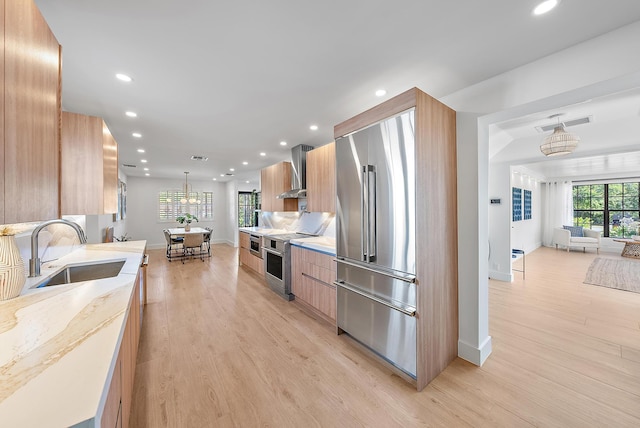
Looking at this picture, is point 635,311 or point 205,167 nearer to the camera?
point 635,311

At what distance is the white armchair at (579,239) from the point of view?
7055 mm

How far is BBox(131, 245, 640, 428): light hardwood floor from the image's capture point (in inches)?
63.2

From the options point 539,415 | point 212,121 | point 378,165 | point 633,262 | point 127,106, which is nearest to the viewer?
point 539,415

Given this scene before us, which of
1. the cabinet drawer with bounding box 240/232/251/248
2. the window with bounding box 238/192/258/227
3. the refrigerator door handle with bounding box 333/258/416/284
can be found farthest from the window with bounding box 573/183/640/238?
the window with bounding box 238/192/258/227

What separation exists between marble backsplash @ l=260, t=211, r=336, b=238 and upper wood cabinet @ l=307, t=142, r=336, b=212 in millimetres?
505

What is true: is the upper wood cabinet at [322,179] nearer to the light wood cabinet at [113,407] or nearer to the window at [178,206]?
the light wood cabinet at [113,407]

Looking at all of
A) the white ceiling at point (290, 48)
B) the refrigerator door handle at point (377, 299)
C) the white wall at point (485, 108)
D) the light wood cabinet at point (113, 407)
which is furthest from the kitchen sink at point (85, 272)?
the white wall at point (485, 108)

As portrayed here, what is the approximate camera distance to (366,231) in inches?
86.1

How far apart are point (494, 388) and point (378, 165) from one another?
200 cm

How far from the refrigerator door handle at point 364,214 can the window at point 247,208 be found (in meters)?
7.30

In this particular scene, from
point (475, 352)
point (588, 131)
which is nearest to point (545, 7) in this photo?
point (475, 352)

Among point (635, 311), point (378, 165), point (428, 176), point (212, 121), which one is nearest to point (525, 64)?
point (428, 176)

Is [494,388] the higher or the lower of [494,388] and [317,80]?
the lower

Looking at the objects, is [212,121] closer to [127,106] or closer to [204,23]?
[127,106]
